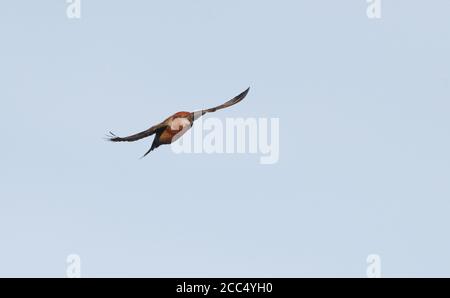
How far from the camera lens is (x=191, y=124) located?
1426 inches

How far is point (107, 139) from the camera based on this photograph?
1389 inches
